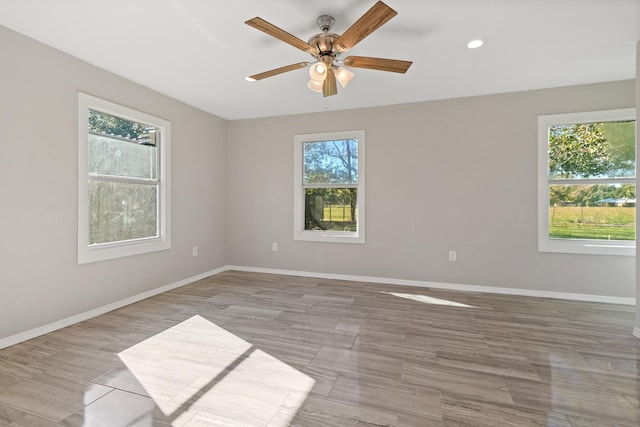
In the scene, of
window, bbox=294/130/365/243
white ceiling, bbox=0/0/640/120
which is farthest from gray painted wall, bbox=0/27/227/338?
window, bbox=294/130/365/243

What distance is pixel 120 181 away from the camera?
3.31 m

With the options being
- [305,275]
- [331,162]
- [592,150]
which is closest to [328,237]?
[305,275]

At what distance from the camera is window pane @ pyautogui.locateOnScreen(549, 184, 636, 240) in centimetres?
340

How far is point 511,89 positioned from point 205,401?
435 centimetres

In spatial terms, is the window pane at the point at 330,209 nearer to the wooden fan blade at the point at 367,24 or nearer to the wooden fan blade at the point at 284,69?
the wooden fan blade at the point at 284,69

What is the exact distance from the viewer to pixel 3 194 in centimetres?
232

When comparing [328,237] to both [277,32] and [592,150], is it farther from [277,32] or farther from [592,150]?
[592,150]

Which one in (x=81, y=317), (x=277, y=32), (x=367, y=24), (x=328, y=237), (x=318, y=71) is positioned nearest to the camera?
(x=367, y=24)

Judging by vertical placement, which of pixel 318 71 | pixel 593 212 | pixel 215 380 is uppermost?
pixel 318 71

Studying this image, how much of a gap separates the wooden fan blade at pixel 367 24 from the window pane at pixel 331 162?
224 centimetres

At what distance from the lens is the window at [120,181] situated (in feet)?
9.54

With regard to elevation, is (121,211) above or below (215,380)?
above

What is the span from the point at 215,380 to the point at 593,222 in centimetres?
428

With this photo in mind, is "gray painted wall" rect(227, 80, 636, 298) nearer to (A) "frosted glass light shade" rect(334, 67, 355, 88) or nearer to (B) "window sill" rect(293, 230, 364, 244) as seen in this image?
(B) "window sill" rect(293, 230, 364, 244)
